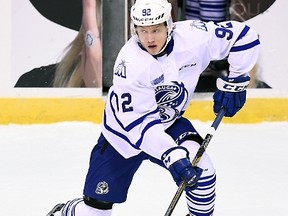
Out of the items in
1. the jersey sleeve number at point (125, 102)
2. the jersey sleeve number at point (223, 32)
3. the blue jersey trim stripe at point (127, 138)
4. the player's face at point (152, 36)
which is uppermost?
the player's face at point (152, 36)

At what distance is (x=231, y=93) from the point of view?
283 centimetres

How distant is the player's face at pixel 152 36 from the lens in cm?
247

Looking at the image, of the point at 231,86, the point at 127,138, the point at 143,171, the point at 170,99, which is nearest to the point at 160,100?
the point at 170,99

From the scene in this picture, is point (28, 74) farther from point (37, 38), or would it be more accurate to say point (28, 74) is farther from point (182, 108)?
point (182, 108)

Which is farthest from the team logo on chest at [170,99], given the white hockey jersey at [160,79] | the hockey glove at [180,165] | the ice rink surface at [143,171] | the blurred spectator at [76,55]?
the blurred spectator at [76,55]

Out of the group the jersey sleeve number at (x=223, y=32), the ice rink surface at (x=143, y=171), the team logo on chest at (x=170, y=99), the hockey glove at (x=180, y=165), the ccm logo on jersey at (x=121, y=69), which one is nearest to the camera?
the hockey glove at (x=180, y=165)

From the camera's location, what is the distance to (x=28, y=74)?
4.64 m

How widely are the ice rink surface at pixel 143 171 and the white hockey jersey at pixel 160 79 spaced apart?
642 millimetres

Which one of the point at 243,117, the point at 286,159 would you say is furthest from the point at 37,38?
the point at 286,159

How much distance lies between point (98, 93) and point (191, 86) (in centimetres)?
206

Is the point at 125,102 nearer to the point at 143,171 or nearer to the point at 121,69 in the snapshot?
the point at 121,69

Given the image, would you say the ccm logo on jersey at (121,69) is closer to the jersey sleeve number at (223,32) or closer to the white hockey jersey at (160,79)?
the white hockey jersey at (160,79)

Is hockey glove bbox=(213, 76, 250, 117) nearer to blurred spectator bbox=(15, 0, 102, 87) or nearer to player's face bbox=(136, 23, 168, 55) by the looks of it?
player's face bbox=(136, 23, 168, 55)

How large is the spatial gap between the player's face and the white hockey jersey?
3 centimetres
